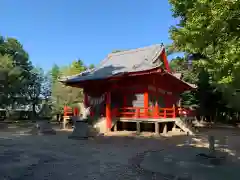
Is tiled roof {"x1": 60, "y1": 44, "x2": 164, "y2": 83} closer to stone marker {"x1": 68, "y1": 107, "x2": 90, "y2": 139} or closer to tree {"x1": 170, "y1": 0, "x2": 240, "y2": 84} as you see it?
stone marker {"x1": 68, "y1": 107, "x2": 90, "y2": 139}

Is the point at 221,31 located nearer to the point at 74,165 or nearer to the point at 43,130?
the point at 74,165

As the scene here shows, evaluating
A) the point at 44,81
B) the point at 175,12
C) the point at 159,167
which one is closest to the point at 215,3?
the point at 159,167

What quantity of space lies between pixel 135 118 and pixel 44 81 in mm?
29082

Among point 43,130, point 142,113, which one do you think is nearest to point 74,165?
point 142,113

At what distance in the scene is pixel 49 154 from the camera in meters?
9.51

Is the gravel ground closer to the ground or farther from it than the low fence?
closer to the ground

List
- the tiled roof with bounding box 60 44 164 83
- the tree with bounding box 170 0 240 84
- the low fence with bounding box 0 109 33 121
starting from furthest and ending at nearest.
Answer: the low fence with bounding box 0 109 33 121 → the tiled roof with bounding box 60 44 164 83 → the tree with bounding box 170 0 240 84

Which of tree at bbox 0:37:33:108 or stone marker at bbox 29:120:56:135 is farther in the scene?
tree at bbox 0:37:33:108

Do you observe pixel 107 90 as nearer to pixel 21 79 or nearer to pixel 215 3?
pixel 215 3

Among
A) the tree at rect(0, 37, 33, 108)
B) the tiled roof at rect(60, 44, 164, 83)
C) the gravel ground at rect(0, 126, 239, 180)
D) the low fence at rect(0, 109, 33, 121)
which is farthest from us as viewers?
the low fence at rect(0, 109, 33, 121)

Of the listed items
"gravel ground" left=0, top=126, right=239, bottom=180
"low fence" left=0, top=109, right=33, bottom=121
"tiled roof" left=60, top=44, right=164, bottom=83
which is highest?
"tiled roof" left=60, top=44, right=164, bottom=83

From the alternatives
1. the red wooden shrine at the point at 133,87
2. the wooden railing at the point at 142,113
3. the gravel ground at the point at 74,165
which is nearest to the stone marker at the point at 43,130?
the red wooden shrine at the point at 133,87

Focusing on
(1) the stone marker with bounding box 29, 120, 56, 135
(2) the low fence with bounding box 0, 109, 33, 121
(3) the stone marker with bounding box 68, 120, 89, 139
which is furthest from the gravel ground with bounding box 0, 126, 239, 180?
(2) the low fence with bounding box 0, 109, 33, 121

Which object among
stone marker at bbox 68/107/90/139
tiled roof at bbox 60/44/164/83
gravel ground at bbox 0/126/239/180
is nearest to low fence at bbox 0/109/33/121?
tiled roof at bbox 60/44/164/83
